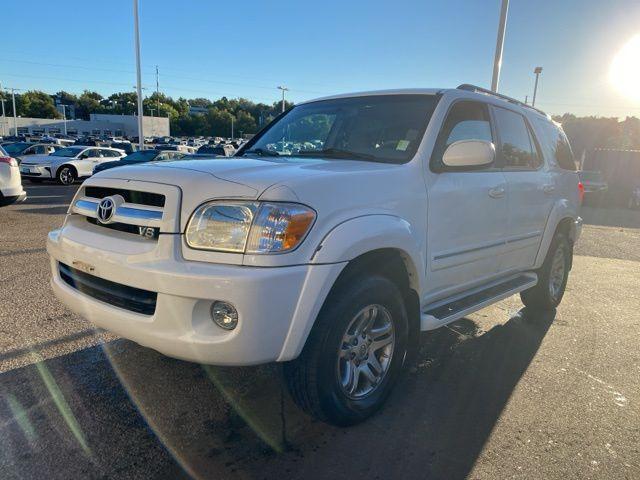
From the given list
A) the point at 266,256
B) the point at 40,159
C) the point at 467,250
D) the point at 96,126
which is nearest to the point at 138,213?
the point at 266,256

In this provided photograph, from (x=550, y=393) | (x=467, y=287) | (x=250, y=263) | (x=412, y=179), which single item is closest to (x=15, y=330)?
(x=250, y=263)

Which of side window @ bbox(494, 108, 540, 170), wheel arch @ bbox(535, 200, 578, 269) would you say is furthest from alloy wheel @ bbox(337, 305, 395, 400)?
wheel arch @ bbox(535, 200, 578, 269)

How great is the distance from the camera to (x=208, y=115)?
4284 inches

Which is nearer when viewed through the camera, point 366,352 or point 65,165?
point 366,352

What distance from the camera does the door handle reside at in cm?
373

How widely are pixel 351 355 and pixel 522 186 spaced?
236 cm

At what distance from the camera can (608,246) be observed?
33.5ft

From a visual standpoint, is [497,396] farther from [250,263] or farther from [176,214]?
[176,214]

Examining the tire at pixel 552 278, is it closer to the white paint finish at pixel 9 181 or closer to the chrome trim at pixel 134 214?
the chrome trim at pixel 134 214

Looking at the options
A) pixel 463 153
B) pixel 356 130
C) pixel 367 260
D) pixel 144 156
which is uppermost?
pixel 356 130

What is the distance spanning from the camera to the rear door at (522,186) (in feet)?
13.5

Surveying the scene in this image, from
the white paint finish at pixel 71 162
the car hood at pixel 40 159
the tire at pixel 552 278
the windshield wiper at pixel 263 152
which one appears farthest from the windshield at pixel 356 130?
the car hood at pixel 40 159

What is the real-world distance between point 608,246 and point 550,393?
8179mm

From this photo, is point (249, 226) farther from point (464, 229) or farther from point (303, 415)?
point (464, 229)
